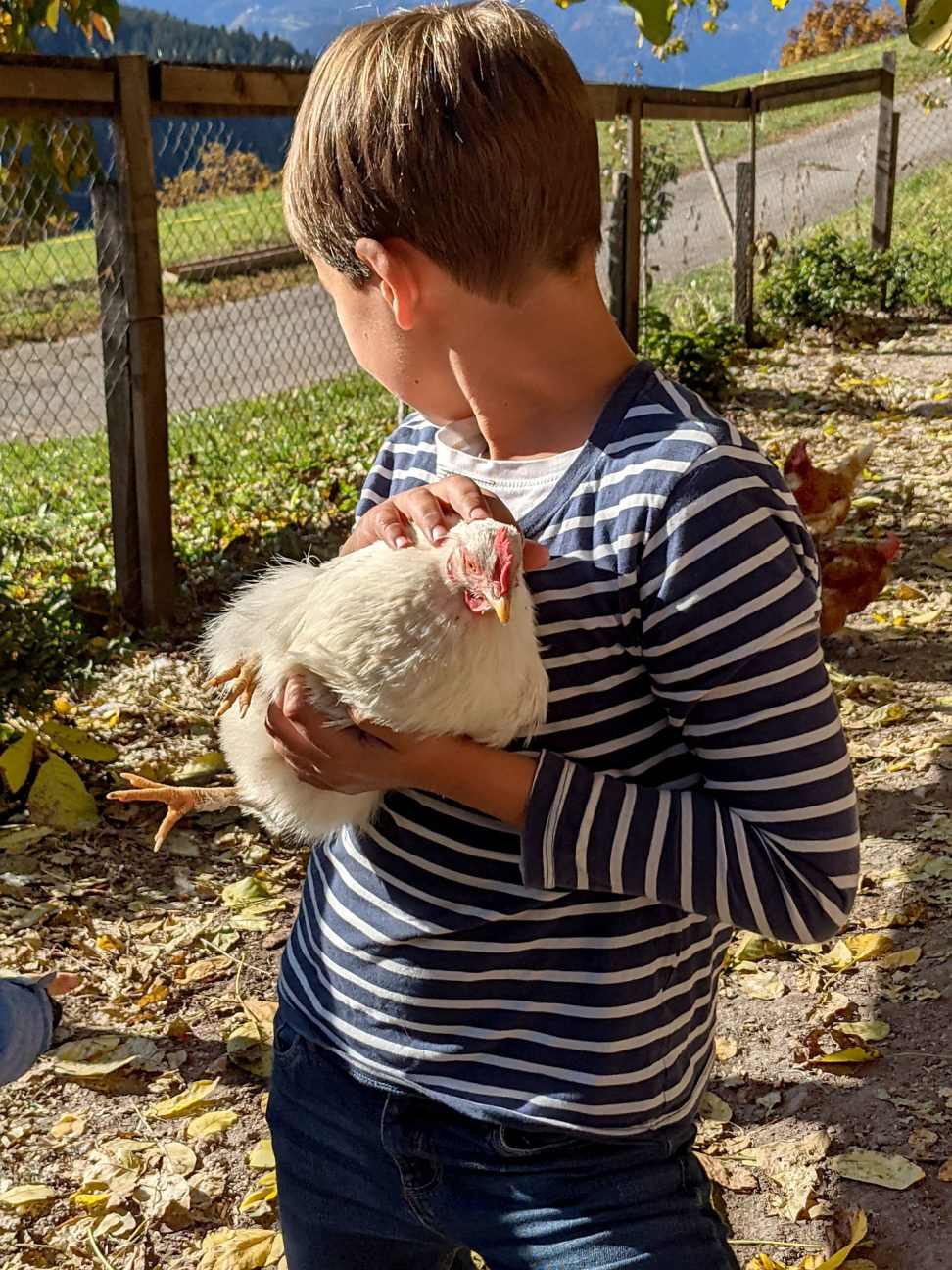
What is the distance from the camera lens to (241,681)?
4.81ft

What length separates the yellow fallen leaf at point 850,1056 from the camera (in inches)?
102

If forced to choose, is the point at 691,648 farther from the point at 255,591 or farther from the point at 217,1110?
the point at 217,1110

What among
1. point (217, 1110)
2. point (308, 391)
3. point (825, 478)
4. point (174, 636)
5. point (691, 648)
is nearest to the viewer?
point (691, 648)

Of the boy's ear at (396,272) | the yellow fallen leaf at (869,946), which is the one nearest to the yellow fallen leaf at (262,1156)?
the yellow fallen leaf at (869,946)

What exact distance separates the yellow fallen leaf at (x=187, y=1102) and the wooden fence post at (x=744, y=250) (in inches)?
326

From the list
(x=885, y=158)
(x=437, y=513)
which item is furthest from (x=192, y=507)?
(x=885, y=158)

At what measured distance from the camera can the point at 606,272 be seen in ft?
24.9

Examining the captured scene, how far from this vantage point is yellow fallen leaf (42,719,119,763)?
11.9ft

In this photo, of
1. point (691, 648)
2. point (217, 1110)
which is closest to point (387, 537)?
point (691, 648)

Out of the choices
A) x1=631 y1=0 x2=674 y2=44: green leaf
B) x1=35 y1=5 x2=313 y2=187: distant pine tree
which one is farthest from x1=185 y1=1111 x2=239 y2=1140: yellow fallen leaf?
x1=35 y1=5 x2=313 y2=187: distant pine tree

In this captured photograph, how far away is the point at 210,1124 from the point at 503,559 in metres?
1.92

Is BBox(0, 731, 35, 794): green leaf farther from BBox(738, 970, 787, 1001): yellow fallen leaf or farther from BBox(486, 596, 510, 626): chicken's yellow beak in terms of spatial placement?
BBox(486, 596, 510, 626): chicken's yellow beak

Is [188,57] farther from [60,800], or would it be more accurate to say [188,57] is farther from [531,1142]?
[531,1142]

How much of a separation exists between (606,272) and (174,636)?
4.22 metres
